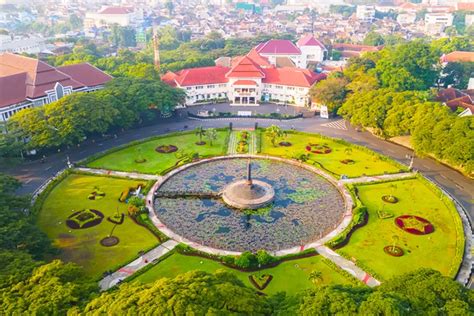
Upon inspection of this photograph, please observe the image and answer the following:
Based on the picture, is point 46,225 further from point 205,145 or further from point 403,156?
point 403,156

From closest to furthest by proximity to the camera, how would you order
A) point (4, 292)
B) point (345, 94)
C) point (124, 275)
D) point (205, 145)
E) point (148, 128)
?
point (4, 292), point (124, 275), point (205, 145), point (148, 128), point (345, 94)

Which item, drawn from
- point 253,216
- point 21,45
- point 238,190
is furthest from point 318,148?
point 21,45

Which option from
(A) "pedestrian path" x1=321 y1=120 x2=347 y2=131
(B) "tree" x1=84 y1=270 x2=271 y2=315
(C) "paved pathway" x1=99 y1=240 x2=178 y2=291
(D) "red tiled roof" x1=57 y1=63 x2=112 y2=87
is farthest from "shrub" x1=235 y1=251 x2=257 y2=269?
(D) "red tiled roof" x1=57 y1=63 x2=112 y2=87

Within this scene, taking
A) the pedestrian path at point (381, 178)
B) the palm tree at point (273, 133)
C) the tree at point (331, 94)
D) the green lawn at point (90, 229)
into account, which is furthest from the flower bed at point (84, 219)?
the tree at point (331, 94)

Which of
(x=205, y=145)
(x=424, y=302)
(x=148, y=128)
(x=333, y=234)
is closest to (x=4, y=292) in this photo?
(x=424, y=302)

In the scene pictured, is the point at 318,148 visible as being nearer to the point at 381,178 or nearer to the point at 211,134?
the point at 381,178

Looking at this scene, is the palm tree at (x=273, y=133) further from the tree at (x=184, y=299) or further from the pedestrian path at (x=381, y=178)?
the tree at (x=184, y=299)
